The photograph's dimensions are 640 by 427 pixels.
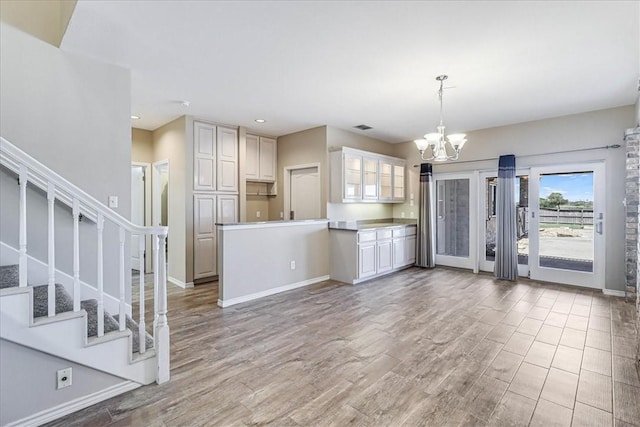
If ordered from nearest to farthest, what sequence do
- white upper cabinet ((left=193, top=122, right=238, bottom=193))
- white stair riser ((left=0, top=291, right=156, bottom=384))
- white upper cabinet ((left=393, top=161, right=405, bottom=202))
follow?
white stair riser ((left=0, top=291, right=156, bottom=384))
white upper cabinet ((left=193, top=122, right=238, bottom=193))
white upper cabinet ((left=393, top=161, right=405, bottom=202))

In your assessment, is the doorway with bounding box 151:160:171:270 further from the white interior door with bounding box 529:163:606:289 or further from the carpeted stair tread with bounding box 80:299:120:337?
the white interior door with bounding box 529:163:606:289

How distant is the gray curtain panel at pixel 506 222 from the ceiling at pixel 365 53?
1.11 metres

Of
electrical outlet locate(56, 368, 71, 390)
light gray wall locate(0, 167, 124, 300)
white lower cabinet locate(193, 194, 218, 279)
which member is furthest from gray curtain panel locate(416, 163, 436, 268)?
electrical outlet locate(56, 368, 71, 390)

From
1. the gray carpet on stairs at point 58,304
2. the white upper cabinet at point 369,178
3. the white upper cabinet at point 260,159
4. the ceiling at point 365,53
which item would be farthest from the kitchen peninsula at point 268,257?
the ceiling at point 365,53

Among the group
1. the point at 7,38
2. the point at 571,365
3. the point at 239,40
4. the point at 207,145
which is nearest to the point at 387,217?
the point at 207,145

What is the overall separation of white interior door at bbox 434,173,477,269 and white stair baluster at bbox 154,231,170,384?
559cm

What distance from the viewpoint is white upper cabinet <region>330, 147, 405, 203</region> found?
18.0 ft

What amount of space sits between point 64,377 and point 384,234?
4.77 metres

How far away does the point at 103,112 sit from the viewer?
10.2ft

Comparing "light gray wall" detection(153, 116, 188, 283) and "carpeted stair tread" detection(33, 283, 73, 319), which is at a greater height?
"light gray wall" detection(153, 116, 188, 283)

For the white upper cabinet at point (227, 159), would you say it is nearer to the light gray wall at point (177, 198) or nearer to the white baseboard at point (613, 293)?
the light gray wall at point (177, 198)

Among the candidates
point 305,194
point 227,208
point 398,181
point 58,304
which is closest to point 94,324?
point 58,304

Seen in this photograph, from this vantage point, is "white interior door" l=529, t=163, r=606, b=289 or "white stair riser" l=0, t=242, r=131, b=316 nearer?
"white stair riser" l=0, t=242, r=131, b=316

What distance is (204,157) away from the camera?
5156mm
